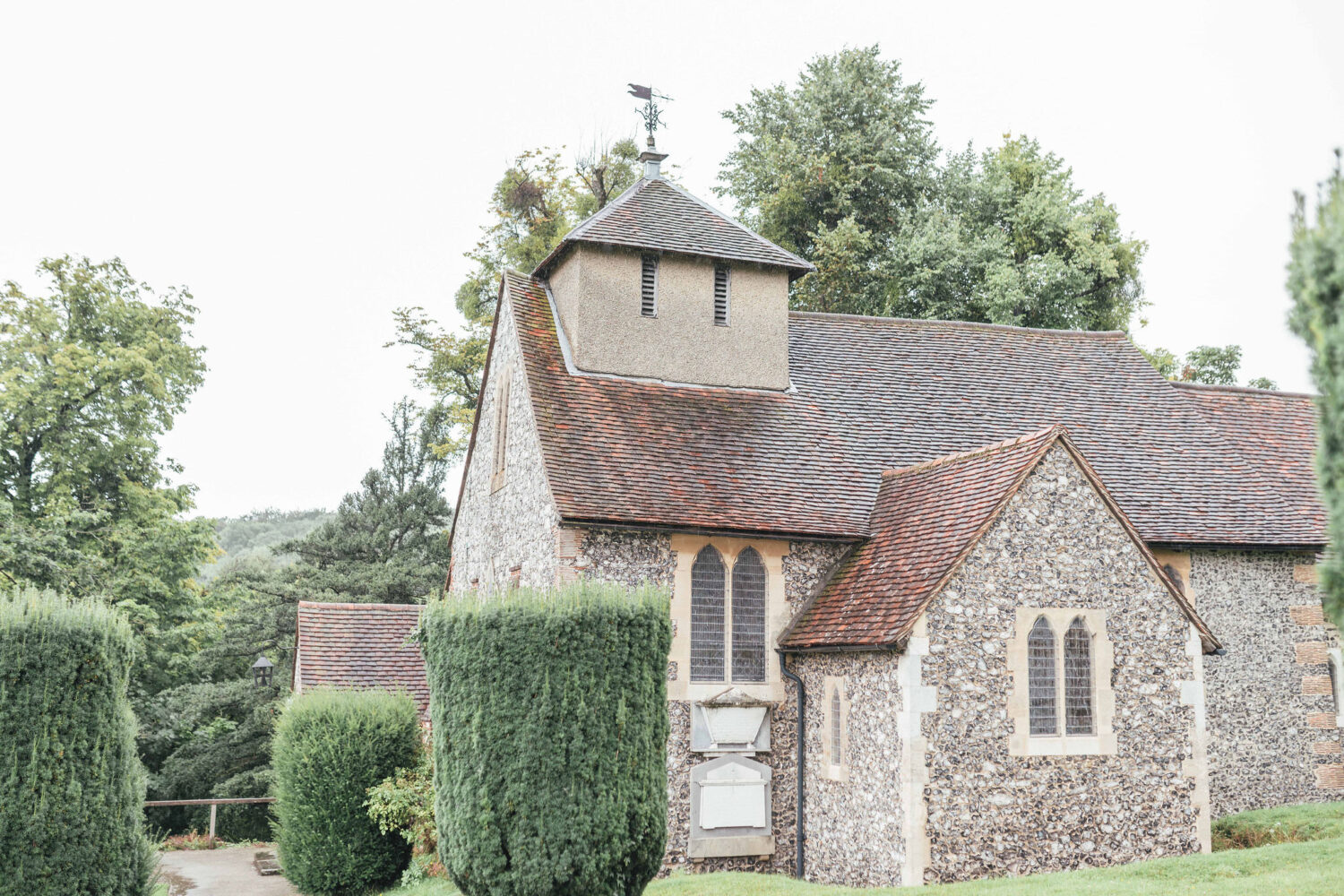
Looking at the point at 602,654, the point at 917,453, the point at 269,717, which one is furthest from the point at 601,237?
the point at 269,717

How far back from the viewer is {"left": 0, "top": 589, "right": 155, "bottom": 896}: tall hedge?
1152cm

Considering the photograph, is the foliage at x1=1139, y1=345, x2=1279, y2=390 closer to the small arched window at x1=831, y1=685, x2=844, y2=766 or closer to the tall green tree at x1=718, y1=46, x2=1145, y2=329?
the tall green tree at x1=718, y1=46, x2=1145, y2=329

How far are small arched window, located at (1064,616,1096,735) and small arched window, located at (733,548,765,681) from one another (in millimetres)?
4290

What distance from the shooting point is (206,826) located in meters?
30.0

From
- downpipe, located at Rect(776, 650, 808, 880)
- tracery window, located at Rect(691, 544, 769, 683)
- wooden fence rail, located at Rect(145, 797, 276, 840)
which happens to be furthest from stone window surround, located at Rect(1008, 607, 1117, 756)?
wooden fence rail, located at Rect(145, 797, 276, 840)

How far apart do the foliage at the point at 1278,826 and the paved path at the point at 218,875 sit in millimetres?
15233

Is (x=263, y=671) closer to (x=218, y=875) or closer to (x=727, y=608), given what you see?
(x=218, y=875)

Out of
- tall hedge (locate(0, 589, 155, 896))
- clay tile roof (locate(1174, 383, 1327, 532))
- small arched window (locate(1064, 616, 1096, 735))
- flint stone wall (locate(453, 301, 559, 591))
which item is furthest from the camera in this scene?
clay tile roof (locate(1174, 383, 1327, 532))

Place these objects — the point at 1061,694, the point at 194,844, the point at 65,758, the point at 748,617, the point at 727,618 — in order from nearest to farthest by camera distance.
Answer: the point at 65,758
the point at 1061,694
the point at 727,618
the point at 748,617
the point at 194,844

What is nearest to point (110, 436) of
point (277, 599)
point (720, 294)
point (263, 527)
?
point (277, 599)

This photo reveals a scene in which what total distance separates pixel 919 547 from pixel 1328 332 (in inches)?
391

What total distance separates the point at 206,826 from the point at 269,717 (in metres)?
3.85

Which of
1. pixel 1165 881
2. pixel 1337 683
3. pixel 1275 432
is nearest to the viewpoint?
pixel 1165 881

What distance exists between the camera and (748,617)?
650 inches
